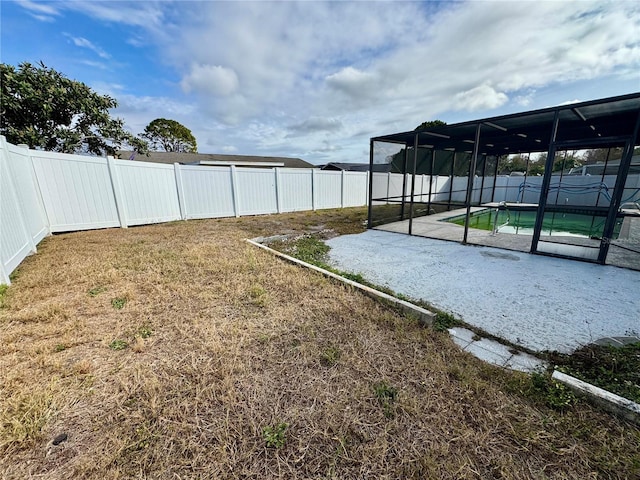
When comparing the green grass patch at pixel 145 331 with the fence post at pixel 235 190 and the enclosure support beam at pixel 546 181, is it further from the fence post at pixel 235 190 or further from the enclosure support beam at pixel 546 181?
the fence post at pixel 235 190

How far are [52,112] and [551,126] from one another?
14.6 meters

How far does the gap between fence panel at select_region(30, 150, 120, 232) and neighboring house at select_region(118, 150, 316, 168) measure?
11407 mm

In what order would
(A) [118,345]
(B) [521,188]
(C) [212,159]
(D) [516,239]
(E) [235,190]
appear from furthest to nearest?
(C) [212,159]
(B) [521,188]
(E) [235,190]
(D) [516,239]
(A) [118,345]

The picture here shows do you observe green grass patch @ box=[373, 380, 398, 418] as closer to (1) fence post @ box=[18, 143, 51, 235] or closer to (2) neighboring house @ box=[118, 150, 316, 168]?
(1) fence post @ box=[18, 143, 51, 235]

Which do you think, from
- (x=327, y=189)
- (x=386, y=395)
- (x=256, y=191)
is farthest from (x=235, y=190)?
(x=386, y=395)

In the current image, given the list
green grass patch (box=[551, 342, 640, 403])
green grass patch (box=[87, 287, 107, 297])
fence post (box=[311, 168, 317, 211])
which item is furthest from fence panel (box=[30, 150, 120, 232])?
green grass patch (box=[551, 342, 640, 403])

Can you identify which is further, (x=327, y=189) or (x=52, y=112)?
(x=327, y=189)

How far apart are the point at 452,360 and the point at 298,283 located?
1864 mm

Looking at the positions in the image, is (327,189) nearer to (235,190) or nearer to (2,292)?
(235,190)

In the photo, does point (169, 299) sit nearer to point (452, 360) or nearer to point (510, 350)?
point (452, 360)

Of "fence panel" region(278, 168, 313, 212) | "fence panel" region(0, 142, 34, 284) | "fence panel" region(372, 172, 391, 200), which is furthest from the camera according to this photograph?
"fence panel" region(278, 168, 313, 212)

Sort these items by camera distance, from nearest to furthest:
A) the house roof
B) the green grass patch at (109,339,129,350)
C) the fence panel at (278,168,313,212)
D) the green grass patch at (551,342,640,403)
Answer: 1. the green grass patch at (551,342,640,403)
2. the green grass patch at (109,339,129,350)
3. the fence panel at (278,168,313,212)
4. the house roof

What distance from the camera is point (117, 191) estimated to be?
6414mm

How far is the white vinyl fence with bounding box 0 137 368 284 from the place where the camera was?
12.3 feet
